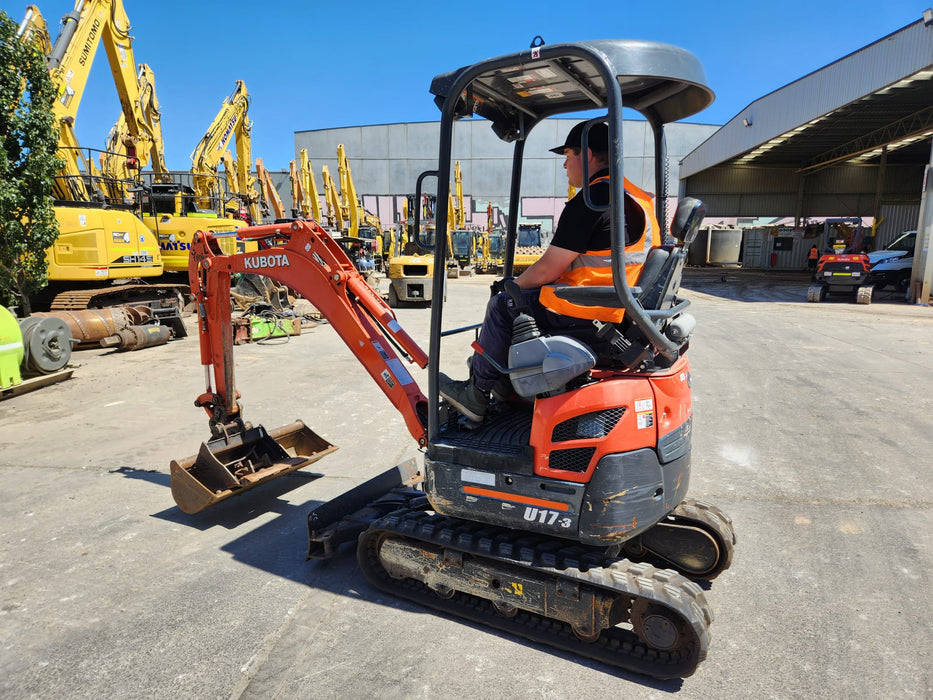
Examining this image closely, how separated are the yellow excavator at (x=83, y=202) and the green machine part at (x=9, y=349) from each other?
387 cm

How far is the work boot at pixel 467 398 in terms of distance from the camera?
2.99m

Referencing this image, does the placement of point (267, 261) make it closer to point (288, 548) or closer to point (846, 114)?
point (288, 548)

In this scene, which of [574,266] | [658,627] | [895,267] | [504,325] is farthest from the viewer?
[895,267]

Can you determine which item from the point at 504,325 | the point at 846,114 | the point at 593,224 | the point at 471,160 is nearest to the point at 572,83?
the point at 593,224

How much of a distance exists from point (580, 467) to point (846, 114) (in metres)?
25.0

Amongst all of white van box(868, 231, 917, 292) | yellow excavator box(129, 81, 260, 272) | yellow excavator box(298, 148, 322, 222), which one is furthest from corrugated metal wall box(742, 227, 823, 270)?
yellow excavator box(129, 81, 260, 272)

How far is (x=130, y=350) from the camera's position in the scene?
1021cm

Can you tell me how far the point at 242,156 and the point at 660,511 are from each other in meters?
21.2

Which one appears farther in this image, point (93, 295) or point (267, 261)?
point (93, 295)

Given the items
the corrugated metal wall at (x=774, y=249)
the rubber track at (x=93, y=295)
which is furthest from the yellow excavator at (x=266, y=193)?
the corrugated metal wall at (x=774, y=249)

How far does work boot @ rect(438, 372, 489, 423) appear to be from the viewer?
2994 millimetres

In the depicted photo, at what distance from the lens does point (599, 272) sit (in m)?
2.56

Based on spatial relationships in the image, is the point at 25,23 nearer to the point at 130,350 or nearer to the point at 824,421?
the point at 130,350

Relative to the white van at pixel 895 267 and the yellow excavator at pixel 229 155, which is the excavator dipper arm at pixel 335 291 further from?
the white van at pixel 895 267
